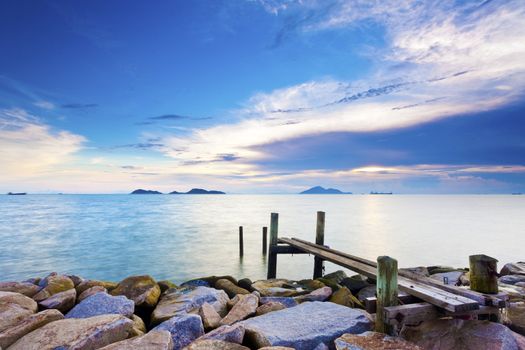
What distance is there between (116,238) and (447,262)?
2852 cm

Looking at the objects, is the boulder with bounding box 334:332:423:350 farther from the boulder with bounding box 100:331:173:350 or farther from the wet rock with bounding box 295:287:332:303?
the wet rock with bounding box 295:287:332:303

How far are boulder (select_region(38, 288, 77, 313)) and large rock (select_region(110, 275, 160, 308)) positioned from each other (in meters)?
1.04

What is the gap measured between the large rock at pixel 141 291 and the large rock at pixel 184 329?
2454 mm

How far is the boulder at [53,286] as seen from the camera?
818cm

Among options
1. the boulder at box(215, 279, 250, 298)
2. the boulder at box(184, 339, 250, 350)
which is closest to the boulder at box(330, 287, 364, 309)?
the boulder at box(215, 279, 250, 298)

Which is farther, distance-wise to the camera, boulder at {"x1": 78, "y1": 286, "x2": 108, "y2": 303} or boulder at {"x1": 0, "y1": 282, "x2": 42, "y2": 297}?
boulder at {"x1": 0, "y1": 282, "x2": 42, "y2": 297}

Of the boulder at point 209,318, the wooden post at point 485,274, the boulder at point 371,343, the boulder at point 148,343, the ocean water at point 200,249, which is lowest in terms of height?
the ocean water at point 200,249

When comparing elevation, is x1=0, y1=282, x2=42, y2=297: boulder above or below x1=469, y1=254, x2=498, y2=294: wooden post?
below

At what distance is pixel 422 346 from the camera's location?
204 inches

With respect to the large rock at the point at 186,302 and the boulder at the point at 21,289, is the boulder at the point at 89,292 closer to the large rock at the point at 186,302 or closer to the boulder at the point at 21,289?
the boulder at the point at 21,289

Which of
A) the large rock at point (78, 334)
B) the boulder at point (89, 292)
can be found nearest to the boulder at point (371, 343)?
the large rock at point (78, 334)

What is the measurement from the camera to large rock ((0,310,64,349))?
5.41 m

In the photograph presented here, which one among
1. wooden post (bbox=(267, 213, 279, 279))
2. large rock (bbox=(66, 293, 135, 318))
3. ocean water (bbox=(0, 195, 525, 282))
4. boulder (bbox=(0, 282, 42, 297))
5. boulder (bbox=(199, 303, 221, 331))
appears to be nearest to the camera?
boulder (bbox=(199, 303, 221, 331))

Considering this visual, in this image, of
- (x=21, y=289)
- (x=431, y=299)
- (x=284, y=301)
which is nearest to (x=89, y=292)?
(x=21, y=289)
